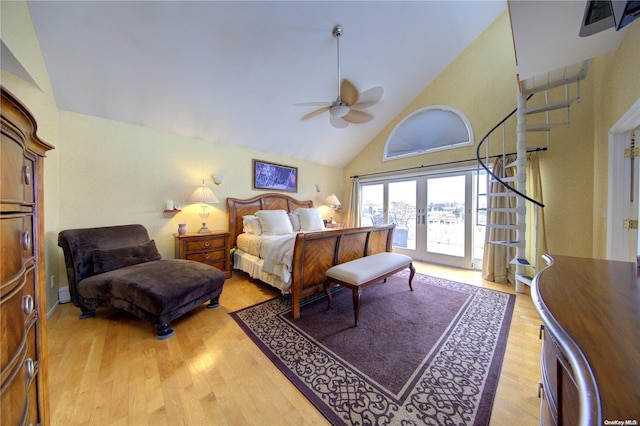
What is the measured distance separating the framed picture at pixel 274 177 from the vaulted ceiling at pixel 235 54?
0.49 meters

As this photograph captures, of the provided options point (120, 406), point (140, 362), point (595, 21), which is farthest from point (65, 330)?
point (595, 21)

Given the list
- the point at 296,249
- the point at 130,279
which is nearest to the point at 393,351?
the point at 296,249

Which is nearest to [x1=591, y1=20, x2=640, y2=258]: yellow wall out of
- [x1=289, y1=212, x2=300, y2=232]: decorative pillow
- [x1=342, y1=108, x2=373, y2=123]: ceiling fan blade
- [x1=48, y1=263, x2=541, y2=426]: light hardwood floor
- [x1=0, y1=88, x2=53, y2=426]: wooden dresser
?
[x1=48, y1=263, x2=541, y2=426]: light hardwood floor

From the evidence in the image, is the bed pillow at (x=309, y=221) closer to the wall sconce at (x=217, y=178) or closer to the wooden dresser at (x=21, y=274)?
the wall sconce at (x=217, y=178)

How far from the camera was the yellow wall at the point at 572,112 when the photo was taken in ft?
6.95

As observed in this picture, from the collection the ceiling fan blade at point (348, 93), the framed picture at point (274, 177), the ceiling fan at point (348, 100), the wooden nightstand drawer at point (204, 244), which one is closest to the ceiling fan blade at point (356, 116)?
the ceiling fan at point (348, 100)

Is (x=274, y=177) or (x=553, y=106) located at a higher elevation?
(x=553, y=106)

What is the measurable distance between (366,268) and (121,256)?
105 inches

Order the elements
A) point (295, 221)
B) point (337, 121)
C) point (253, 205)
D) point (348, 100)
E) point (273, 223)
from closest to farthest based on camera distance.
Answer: point (348, 100)
point (337, 121)
point (273, 223)
point (253, 205)
point (295, 221)

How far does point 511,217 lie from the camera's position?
3193 millimetres

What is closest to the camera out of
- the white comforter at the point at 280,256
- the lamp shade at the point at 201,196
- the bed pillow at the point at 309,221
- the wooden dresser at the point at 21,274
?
the wooden dresser at the point at 21,274

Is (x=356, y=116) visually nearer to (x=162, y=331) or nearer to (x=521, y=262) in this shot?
(x=521, y=262)

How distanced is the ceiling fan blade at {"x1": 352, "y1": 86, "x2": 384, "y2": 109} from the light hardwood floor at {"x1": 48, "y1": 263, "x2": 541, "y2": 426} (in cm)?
289

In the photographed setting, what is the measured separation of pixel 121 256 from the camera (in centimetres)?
232
